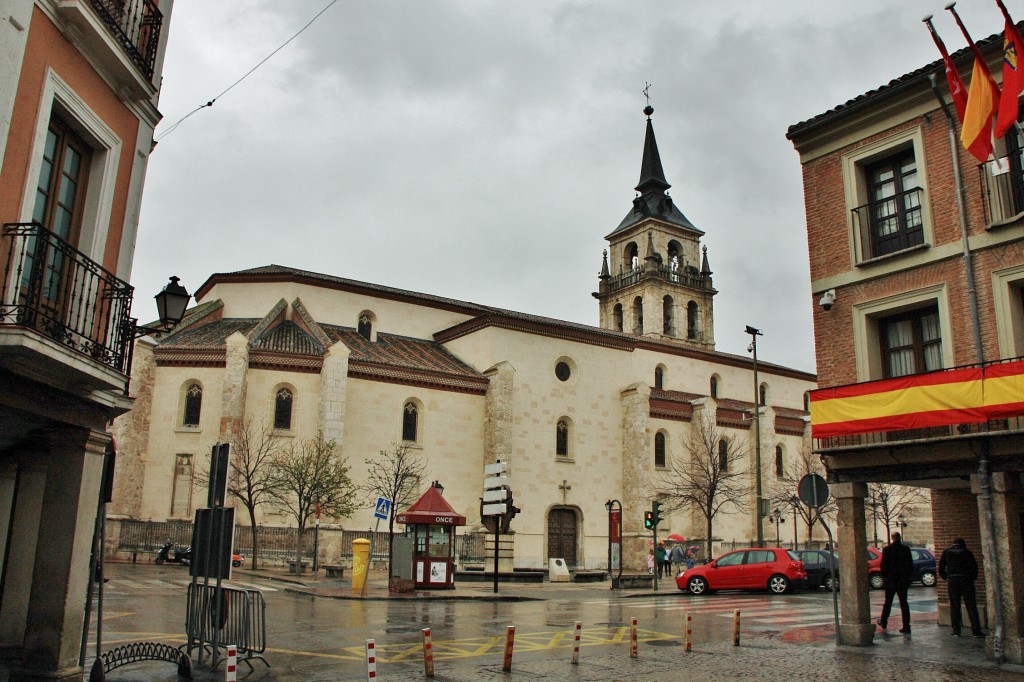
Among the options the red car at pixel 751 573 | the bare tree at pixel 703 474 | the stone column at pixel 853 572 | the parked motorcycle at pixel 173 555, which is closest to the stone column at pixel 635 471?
the bare tree at pixel 703 474

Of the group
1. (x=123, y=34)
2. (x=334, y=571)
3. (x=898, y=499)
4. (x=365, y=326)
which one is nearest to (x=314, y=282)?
(x=365, y=326)

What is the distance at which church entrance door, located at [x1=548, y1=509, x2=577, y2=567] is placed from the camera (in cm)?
3888

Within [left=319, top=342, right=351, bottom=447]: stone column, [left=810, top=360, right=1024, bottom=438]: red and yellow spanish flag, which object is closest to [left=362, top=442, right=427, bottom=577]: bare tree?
[left=319, top=342, right=351, bottom=447]: stone column

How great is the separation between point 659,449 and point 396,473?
1696cm

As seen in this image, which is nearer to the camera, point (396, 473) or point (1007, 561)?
point (1007, 561)

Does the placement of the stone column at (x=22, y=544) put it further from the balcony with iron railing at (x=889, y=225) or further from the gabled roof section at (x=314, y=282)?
the gabled roof section at (x=314, y=282)

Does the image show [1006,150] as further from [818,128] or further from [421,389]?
[421,389]

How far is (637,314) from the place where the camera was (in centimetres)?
6184

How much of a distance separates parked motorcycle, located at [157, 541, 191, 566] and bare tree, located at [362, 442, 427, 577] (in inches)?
295

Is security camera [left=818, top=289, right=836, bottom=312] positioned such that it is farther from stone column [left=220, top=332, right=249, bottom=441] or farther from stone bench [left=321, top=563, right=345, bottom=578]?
stone column [left=220, top=332, right=249, bottom=441]

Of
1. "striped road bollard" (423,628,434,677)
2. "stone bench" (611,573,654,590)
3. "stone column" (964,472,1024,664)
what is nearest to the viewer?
"striped road bollard" (423,628,434,677)

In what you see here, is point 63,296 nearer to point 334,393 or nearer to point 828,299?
point 828,299

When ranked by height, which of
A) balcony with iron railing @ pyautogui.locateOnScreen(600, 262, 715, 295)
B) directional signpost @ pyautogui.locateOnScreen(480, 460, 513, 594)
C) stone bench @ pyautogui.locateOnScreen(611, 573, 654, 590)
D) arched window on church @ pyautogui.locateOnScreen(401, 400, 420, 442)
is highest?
balcony with iron railing @ pyautogui.locateOnScreen(600, 262, 715, 295)

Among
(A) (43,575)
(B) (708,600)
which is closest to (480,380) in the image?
(B) (708,600)
